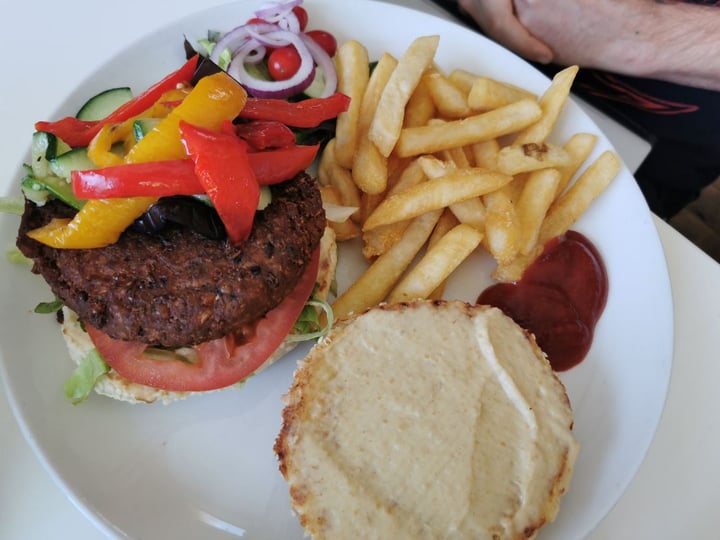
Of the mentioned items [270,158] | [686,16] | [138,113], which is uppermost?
[138,113]

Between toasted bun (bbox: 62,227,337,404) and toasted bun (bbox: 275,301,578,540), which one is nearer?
toasted bun (bbox: 275,301,578,540)

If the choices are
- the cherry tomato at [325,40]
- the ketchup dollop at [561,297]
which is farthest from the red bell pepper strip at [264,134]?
the ketchup dollop at [561,297]

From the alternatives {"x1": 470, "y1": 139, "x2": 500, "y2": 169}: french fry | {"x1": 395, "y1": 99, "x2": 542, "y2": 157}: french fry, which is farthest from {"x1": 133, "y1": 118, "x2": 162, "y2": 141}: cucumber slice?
{"x1": 470, "y1": 139, "x2": 500, "y2": 169}: french fry

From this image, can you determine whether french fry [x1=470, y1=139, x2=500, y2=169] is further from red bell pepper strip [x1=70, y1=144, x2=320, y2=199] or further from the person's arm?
red bell pepper strip [x1=70, y1=144, x2=320, y2=199]

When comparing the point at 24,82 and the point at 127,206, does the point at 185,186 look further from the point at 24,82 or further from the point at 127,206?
the point at 24,82

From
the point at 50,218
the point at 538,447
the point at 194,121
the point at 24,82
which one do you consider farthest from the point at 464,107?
the point at 24,82

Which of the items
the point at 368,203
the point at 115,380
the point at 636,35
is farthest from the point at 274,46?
the point at 636,35

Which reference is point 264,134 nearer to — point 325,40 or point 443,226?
point 443,226
